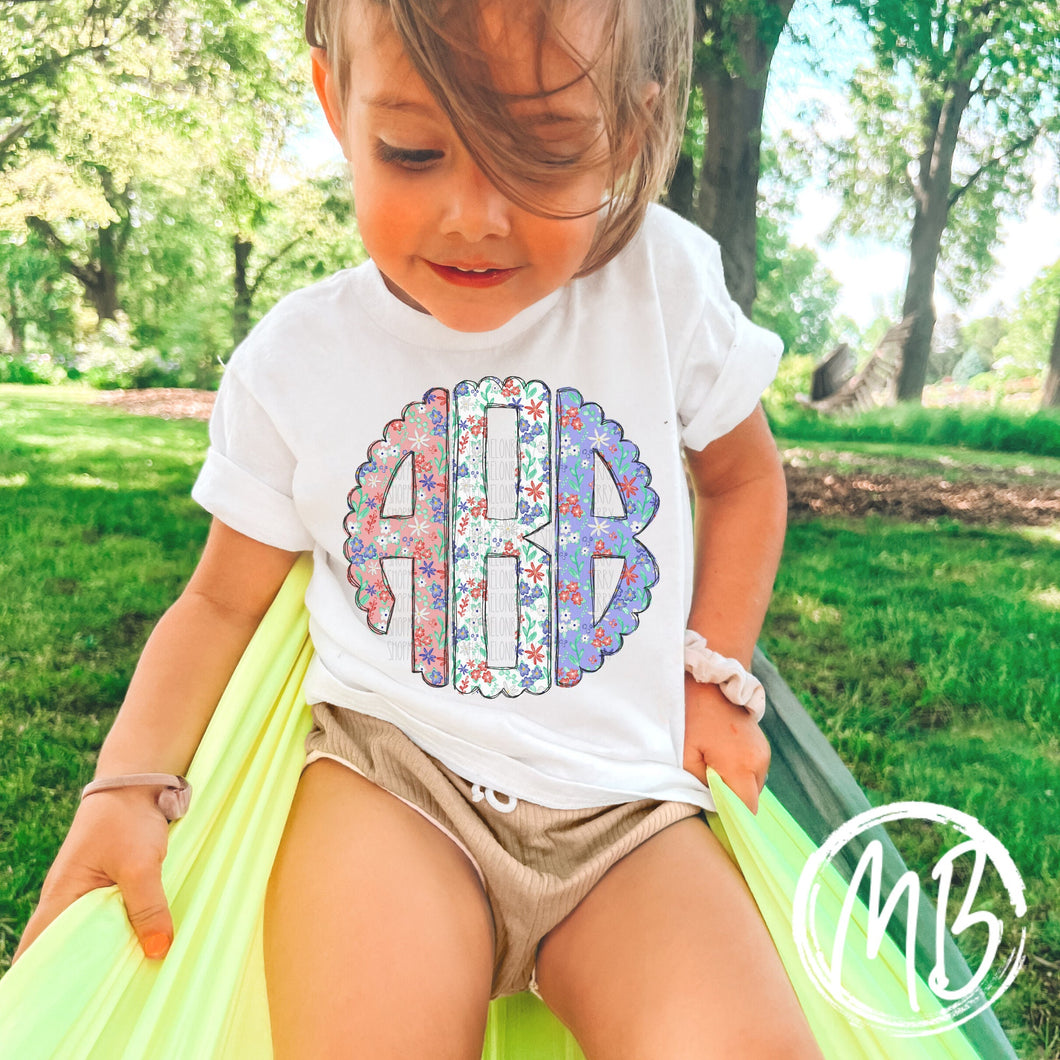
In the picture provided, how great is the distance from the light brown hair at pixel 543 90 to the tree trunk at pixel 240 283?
1.60 m

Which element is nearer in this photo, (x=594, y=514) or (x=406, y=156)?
(x=406, y=156)

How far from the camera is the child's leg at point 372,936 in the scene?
725 mm

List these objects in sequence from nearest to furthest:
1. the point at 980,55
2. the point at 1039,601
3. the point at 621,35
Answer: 1. the point at 621,35
2. the point at 980,55
3. the point at 1039,601

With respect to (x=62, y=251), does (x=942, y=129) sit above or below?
above

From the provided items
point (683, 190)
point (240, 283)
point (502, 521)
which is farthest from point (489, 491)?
point (240, 283)

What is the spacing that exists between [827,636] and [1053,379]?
100 centimetres

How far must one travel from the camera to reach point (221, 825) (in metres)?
0.91

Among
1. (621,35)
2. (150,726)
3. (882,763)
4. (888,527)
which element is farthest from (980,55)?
(150,726)

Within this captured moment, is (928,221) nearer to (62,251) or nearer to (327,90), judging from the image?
(327,90)

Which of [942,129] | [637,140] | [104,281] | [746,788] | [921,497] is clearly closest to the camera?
[637,140]

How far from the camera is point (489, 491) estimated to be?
0.97 meters

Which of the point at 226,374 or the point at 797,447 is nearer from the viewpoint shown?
the point at 226,374

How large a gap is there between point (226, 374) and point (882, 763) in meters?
1.30

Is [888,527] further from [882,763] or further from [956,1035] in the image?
[956,1035]
